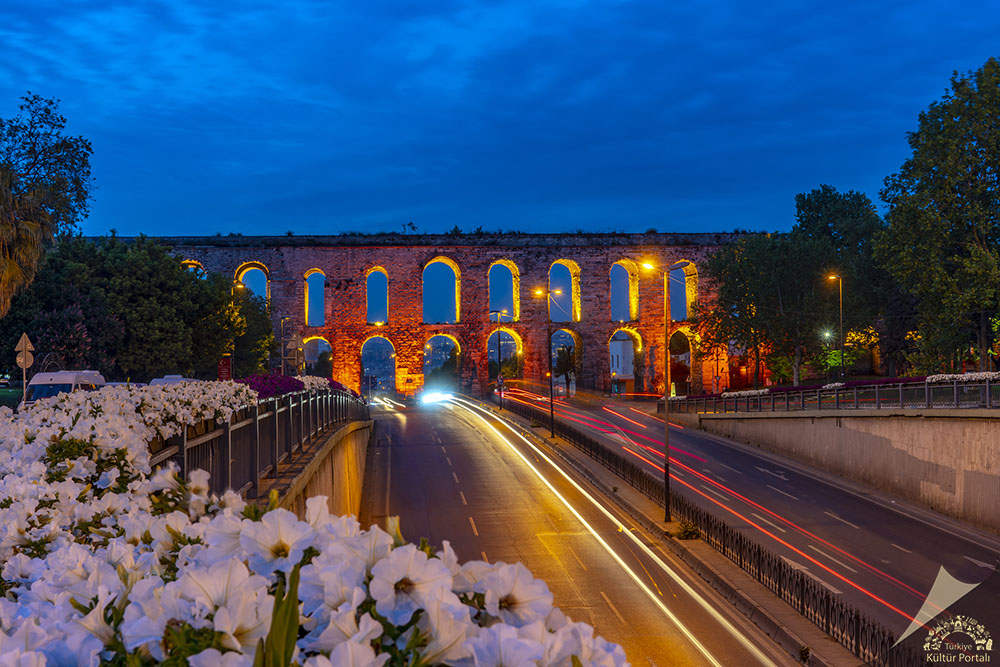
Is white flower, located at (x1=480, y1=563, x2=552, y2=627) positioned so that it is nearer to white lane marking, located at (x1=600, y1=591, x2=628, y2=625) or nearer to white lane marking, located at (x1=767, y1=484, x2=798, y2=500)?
white lane marking, located at (x1=600, y1=591, x2=628, y2=625)

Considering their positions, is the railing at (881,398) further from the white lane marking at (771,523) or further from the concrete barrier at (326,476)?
the concrete barrier at (326,476)

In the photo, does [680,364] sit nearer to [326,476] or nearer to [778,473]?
[778,473]

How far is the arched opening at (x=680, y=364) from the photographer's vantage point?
9725 centimetres

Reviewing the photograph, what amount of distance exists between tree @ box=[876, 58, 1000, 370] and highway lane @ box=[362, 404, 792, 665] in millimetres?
21806

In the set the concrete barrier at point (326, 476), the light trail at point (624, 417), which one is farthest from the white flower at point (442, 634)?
the light trail at point (624, 417)

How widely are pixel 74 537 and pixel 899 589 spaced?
69.5 feet

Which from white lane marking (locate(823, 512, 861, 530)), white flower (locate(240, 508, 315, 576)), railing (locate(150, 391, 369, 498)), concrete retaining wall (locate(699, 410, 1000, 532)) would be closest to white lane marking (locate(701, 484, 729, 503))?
white lane marking (locate(823, 512, 861, 530))

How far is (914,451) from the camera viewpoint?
33562mm

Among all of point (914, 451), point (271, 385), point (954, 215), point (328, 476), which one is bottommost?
point (914, 451)

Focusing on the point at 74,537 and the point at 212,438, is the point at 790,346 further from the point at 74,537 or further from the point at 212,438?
the point at 74,537

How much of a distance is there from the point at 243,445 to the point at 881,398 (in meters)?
30.8

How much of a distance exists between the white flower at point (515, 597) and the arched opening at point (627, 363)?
84734mm

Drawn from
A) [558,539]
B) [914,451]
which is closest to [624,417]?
[914,451]

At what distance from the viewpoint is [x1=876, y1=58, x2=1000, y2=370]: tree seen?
42031 mm
